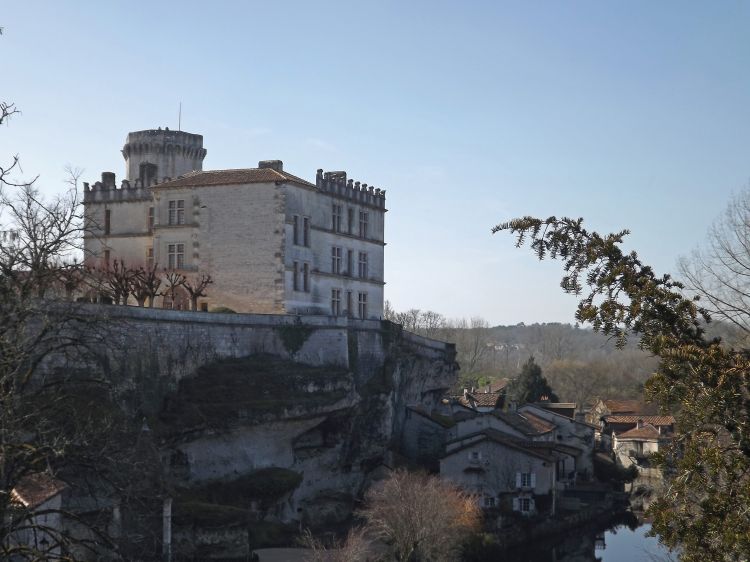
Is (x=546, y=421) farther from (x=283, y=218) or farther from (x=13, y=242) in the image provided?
(x=13, y=242)

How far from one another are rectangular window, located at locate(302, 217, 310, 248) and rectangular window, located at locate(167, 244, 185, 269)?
231 inches

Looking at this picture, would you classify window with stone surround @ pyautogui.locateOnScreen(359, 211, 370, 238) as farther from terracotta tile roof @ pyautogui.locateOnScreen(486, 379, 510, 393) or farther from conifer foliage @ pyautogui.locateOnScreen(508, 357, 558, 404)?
terracotta tile roof @ pyautogui.locateOnScreen(486, 379, 510, 393)

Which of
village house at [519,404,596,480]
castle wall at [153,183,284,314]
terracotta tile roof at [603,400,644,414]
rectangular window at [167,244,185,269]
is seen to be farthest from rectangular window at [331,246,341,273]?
terracotta tile roof at [603,400,644,414]

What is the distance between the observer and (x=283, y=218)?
1800 inches

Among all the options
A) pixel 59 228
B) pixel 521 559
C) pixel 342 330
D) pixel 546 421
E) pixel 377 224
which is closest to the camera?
pixel 59 228

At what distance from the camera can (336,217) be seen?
51.3 metres

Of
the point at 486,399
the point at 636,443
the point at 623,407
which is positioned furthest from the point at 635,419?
the point at 486,399

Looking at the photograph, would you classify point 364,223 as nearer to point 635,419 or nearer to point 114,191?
point 114,191

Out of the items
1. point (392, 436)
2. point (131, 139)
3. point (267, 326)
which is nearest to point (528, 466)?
point (392, 436)

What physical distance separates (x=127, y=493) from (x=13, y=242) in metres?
5.16

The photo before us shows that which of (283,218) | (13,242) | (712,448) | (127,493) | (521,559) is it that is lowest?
(521,559)

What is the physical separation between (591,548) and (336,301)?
17.7 meters

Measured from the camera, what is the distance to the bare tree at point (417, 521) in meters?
37.2

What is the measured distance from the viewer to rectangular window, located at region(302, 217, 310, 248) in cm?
4741
